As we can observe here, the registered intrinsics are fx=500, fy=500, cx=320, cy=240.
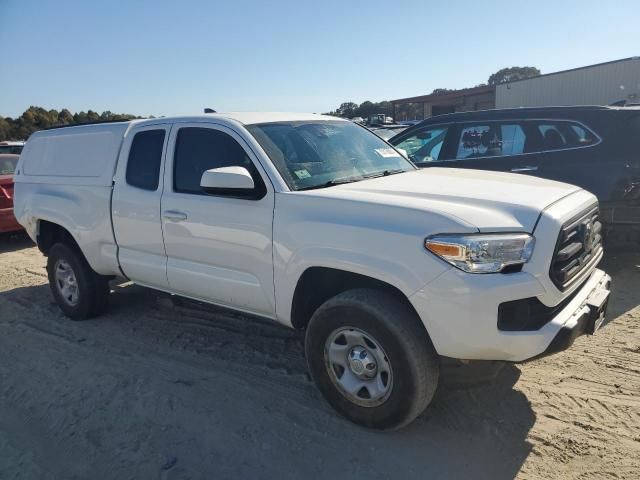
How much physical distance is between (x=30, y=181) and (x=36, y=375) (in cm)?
233

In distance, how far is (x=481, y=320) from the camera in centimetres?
252

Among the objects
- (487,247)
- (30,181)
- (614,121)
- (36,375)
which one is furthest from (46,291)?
(614,121)

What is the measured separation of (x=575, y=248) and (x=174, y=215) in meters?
2.74

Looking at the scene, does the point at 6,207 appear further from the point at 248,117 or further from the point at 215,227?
the point at 215,227

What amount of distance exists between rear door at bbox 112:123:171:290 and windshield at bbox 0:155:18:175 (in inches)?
246

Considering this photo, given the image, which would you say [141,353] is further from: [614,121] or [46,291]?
[614,121]

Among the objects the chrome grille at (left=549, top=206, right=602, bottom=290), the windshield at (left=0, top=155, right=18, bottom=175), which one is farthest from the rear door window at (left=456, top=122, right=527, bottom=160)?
the windshield at (left=0, top=155, right=18, bottom=175)

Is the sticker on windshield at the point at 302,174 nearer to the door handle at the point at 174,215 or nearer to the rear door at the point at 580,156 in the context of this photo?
the door handle at the point at 174,215

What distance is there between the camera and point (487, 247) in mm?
2545

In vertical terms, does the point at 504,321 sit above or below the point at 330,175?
below

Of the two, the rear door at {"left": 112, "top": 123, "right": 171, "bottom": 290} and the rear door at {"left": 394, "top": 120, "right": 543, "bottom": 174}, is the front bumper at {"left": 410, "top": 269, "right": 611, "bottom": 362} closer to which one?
the rear door at {"left": 112, "top": 123, "right": 171, "bottom": 290}

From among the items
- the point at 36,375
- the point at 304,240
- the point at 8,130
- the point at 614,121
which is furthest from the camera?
the point at 8,130

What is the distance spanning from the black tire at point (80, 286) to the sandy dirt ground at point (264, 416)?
466mm

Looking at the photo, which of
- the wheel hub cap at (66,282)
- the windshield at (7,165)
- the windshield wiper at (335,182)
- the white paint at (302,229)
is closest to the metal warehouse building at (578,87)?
the windshield wiper at (335,182)
